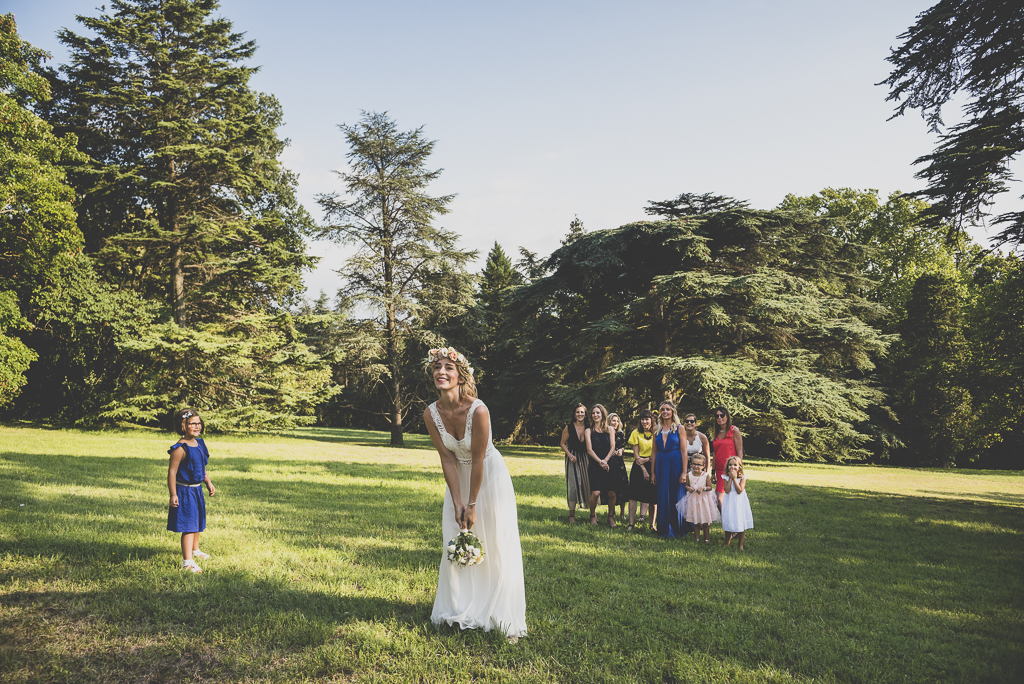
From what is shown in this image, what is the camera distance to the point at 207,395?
85.8 feet

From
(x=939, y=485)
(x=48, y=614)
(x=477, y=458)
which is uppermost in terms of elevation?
(x=477, y=458)

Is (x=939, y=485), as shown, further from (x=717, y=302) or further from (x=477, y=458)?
(x=477, y=458)

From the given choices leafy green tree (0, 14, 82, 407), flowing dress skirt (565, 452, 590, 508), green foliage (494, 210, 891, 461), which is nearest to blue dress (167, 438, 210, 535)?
flowing dress skirt (565, 452, 590, 508)

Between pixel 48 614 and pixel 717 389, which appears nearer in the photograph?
pixel 48 614

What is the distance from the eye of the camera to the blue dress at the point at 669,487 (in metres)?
8.62

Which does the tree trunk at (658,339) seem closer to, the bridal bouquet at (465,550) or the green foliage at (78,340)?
the bridal bouquet at (465,550)

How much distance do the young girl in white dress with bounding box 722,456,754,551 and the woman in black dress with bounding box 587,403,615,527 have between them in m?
1.83

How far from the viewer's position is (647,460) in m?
9.28

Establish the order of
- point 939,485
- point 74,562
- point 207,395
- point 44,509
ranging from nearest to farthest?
point 74,562, point 44,509, point 939,485, point 207,395

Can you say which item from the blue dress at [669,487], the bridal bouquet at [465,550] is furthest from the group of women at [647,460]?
the bridal bouquet at [465,550]

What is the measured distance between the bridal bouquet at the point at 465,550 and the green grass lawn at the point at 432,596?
1.90ft

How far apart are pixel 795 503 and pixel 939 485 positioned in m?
10.0

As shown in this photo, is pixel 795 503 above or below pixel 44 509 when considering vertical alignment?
below

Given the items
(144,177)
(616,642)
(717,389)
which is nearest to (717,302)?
(717,389)
